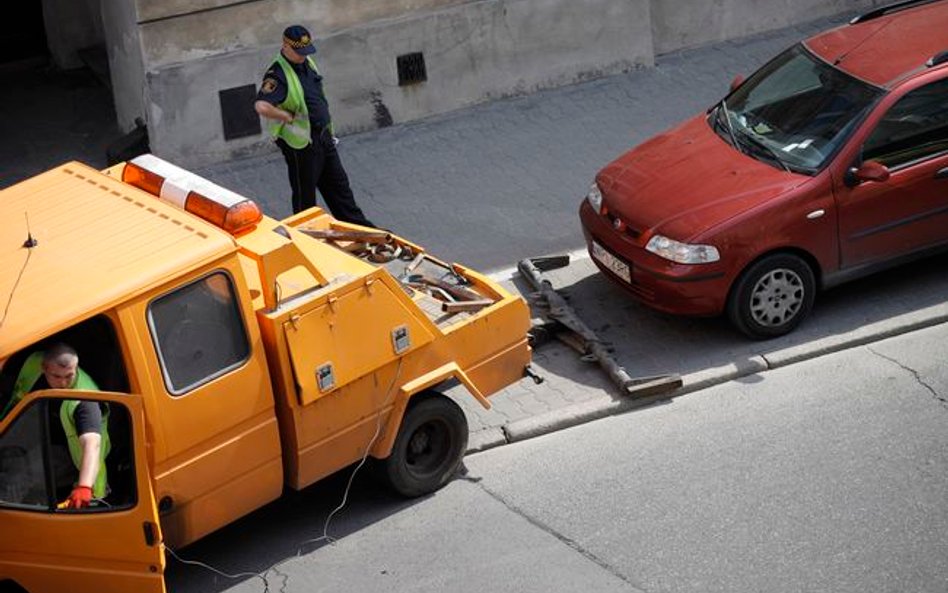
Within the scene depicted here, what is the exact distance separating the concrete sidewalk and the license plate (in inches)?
17.0

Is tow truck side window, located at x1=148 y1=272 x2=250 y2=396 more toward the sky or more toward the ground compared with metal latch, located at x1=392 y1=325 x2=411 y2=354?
more toward the sky

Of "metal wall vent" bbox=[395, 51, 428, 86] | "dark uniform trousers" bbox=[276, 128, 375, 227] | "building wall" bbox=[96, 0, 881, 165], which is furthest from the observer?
"metal wall vent" bbox=[395, 51, 428, 86]

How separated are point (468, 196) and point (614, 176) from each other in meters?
2.11

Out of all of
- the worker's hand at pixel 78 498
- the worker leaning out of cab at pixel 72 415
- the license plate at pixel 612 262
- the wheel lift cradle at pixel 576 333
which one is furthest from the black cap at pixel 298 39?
the worker's hand at pixel 78 498

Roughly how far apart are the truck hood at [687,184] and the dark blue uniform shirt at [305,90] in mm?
2148

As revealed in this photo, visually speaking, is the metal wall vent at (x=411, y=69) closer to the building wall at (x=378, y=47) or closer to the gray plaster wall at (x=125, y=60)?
the building wall at (x=378, y=47)

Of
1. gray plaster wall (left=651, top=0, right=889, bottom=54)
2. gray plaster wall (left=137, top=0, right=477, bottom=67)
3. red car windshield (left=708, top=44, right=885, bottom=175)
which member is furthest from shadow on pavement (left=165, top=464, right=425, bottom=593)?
gray plaster wall (left=651, top=0, right=889, bottom=54)

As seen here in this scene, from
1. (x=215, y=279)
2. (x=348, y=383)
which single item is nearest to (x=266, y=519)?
(x=348, y=383)

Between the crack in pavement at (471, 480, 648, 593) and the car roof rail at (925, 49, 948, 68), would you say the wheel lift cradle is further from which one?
the car roof rail at (925, 49, 948, 68)

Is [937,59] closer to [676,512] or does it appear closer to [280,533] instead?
[676,512]

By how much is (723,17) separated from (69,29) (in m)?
6.61

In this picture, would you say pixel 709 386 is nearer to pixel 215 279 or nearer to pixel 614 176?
pixel 614 176

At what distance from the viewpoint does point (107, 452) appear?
705 cm

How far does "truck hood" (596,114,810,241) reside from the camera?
383 inches
